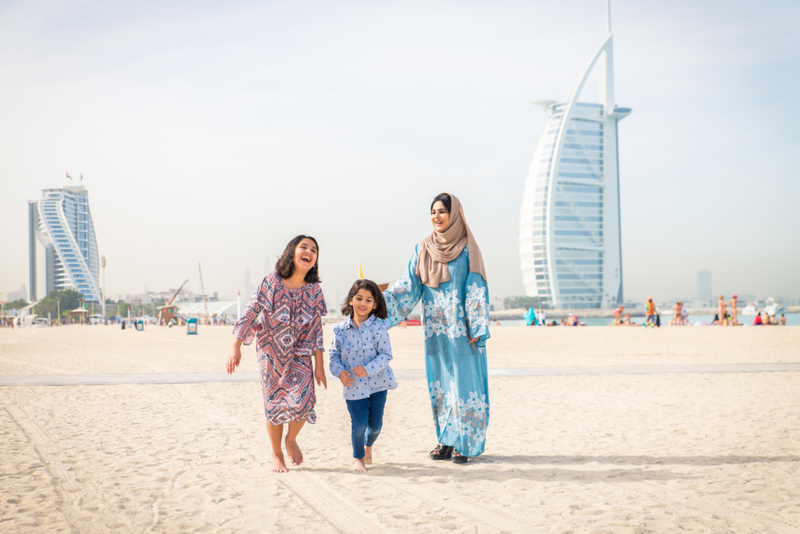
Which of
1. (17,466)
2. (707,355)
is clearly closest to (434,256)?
(17,466)

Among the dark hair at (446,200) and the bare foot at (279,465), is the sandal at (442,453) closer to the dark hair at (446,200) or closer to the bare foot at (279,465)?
the bare foot at (279,465)

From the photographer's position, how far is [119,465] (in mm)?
3809

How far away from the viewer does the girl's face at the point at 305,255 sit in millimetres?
3539

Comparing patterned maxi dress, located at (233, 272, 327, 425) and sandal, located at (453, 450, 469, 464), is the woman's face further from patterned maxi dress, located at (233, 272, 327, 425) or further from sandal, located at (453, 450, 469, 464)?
sandal, located at (453, 450, 469, 464)

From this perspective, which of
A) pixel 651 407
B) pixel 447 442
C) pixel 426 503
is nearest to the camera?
pixel 426 503

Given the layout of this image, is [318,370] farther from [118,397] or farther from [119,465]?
[118,397]

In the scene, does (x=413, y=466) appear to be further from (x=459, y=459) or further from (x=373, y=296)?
(x=373, y=296)

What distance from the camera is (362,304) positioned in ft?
11.8

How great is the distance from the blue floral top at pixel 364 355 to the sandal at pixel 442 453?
66 cm

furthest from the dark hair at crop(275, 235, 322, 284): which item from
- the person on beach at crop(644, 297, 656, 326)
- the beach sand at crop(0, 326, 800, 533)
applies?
the person on beach at crop(644, 297, 656, 326)

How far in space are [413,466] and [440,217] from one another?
1.63 m

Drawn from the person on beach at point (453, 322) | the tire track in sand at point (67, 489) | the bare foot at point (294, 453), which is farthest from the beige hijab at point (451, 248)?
the tire track in sand at point (67, 489)

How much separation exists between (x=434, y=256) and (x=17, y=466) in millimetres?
3020

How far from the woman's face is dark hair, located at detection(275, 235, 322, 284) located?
2.64ft
